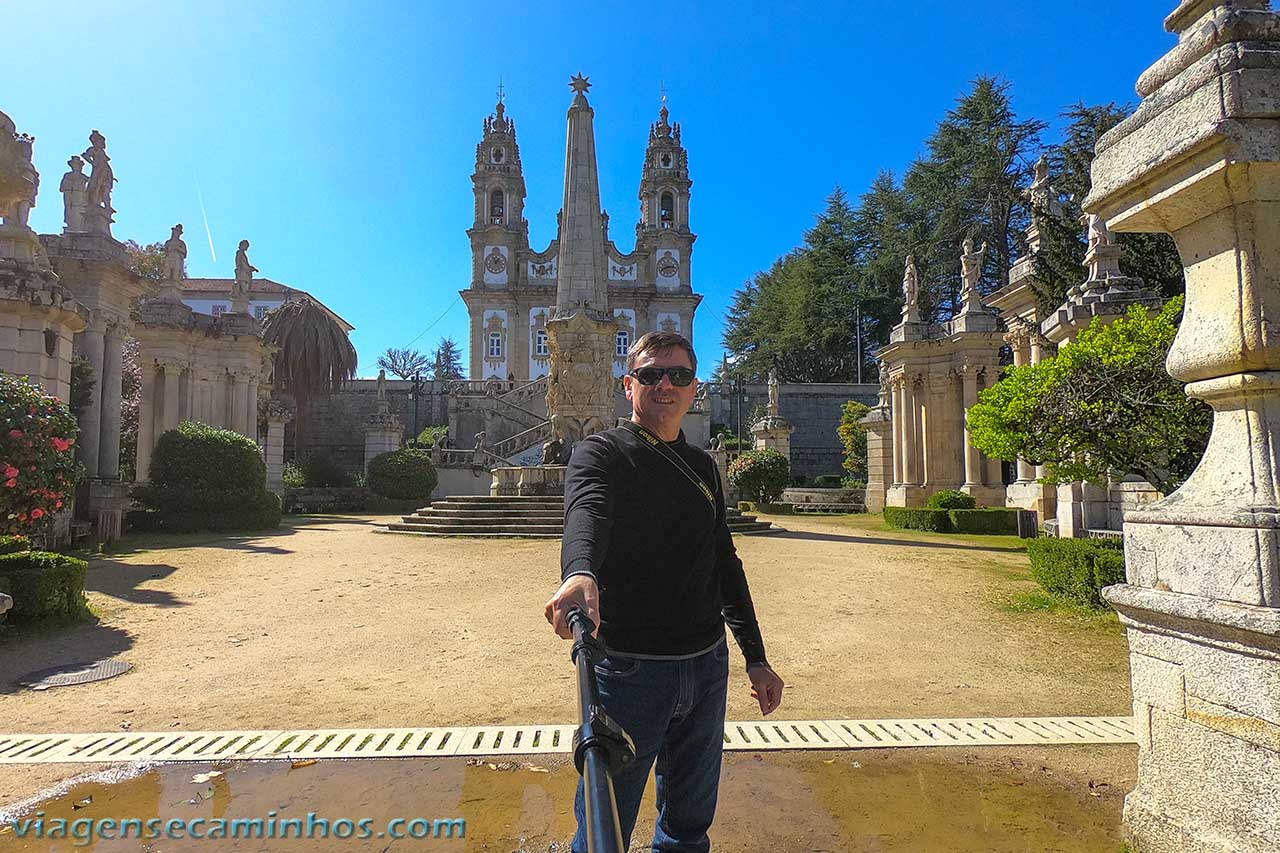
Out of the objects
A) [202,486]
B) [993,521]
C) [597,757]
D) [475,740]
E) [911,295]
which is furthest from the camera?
[911,295]

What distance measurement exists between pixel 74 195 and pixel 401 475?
1365 centimetres

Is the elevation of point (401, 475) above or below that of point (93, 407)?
below

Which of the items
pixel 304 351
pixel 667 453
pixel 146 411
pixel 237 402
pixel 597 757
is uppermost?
pixel 304 351

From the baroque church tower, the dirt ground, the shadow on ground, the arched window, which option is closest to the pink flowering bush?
the dirt ground

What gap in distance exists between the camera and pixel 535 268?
5575 centimetres

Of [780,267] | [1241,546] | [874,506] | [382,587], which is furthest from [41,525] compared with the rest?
[780,267]

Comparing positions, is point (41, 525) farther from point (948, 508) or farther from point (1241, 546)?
point (948, 508)

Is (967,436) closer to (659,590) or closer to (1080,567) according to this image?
(1080,567)

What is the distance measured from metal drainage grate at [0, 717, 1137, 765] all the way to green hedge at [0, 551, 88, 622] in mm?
3688

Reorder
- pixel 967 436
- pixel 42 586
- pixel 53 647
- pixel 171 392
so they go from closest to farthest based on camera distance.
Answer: pixel 53 647, pixel 42 586, pixel 967 436, pixel 171 392

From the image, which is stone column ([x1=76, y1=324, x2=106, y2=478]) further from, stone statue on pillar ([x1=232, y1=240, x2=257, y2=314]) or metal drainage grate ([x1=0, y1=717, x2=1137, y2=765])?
metal drainage grate ([x1=0, y1=717, x2=1137, y2=765])

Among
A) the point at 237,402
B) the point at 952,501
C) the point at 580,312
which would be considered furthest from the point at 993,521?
the point at 237,402

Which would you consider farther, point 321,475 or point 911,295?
point 321,475

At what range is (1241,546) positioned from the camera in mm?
2398
